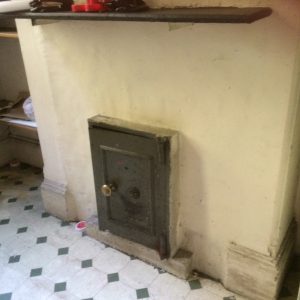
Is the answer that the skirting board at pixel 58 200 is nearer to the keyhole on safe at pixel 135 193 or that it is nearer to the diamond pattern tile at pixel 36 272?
the diamond pattern tile at pixel 36 272

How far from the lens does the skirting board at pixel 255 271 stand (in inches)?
66.9

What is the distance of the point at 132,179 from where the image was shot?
1875mm

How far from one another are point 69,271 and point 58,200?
0.55 metres

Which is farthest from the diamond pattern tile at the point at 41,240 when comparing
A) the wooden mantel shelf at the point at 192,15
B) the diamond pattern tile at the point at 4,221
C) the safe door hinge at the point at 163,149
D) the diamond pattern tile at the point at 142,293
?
the wooden mantel shelf at the point at 192,15

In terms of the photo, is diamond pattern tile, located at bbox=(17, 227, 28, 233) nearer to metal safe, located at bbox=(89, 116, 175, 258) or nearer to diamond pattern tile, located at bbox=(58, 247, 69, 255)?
diamond pattern tile, located at bbox=(58, 247, 69, 255)

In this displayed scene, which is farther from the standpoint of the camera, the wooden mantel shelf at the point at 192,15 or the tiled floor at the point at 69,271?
the tiled floor at the point at 69,271

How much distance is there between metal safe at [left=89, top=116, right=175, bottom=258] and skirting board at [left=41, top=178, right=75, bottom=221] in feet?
1.30

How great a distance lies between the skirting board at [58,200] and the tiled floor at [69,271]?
6cm

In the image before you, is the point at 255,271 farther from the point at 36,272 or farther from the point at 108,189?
the point at 36,272

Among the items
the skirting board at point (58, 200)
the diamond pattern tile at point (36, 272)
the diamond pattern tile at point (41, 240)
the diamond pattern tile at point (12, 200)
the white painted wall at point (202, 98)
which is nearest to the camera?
the white painted wall at point (202, 98)

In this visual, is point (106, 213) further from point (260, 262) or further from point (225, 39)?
point (225, 39)

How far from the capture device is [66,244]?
2246 millimetres

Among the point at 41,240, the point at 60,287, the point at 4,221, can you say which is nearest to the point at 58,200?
the point at 41,240

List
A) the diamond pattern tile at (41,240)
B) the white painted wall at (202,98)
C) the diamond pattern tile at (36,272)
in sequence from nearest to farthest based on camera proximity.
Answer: the white painted wall at (202,98), the diamond pattern tile at (36,272), the diamond pattern tile at (41,240)
